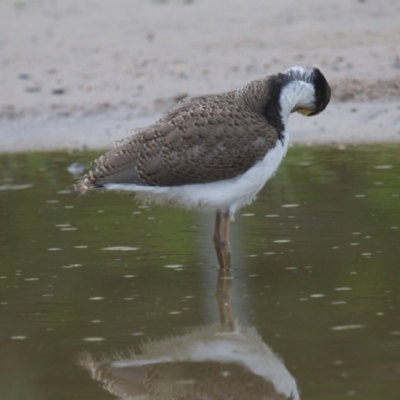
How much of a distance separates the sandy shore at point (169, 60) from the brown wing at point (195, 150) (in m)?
4.73

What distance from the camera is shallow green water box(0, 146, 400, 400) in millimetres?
5734

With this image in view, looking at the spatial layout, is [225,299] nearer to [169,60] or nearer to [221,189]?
[221,189]

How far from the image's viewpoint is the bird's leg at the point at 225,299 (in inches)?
255

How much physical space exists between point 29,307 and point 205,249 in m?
1.80

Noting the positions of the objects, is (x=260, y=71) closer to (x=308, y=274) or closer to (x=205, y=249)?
(x=205, y=249)

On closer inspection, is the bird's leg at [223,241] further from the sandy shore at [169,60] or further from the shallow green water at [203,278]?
the sandy shore at [169,60]

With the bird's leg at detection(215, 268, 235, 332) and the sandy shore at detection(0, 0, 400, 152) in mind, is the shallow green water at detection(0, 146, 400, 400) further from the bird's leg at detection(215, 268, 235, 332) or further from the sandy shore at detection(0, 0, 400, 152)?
the sandy shore at detection(0, 0, 400, 152)

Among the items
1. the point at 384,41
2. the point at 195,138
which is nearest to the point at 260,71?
the point at 384,41

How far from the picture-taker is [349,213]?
8867 mm

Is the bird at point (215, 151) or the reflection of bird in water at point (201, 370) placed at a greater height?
the bird at point (215, 151)

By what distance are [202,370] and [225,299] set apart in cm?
126

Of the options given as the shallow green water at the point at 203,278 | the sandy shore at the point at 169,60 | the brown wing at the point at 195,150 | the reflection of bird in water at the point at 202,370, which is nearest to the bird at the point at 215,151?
the brown wing at the point at 195,150

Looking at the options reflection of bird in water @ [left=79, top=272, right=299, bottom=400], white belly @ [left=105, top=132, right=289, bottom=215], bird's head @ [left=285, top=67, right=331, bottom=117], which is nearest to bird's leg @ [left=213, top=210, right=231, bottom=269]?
white belly @ [left=105, top=132, right=289, bottom=215]

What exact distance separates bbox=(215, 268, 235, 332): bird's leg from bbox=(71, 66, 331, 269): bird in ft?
0.69
